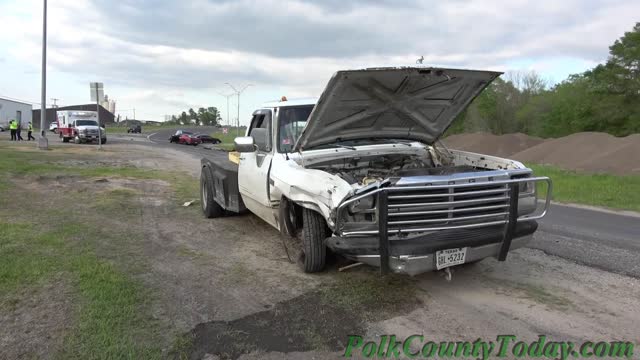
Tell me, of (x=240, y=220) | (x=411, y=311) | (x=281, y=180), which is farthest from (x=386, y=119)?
(x=240, y=220)

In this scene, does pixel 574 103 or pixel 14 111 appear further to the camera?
pixel 14 111

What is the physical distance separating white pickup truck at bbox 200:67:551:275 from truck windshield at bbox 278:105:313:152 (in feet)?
0.04

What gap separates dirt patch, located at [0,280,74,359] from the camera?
3.68 meters

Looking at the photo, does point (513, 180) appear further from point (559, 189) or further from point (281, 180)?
point (559, 189)

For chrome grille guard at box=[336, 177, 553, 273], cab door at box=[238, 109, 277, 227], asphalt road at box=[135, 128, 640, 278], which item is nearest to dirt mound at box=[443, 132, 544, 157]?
asphalt road at box=[135, 128, 640, 278]

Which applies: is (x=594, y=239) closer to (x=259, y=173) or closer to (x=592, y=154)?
(x=259, y=173)

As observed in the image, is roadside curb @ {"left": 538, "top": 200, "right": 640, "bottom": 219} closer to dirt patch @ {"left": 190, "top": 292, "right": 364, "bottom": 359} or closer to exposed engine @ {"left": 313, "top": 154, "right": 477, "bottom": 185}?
exposed engine @ {"left": 313, "top": 154, "right": 477, "bottom": 185}

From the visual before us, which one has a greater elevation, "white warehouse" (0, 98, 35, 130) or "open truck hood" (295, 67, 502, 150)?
"white warehouse" (0, 98, 35, 130)

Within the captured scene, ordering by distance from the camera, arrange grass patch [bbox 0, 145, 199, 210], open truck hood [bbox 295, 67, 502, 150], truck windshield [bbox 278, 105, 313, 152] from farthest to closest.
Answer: grass patch [bbox 0, 145, 199, 210] → truck windshield [bbox 278, 105, 313, 152] → open truck hood [bbox 295, 67, 502, 150]

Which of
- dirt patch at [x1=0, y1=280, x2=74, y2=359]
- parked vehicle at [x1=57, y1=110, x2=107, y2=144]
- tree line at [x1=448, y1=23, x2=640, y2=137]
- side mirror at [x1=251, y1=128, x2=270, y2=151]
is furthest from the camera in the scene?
tree line at [x1=448, y1=23, x2=640, y2=137]

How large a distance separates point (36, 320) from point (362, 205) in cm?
279

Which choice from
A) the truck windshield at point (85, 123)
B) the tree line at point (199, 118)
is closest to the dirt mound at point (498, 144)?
the truck windshield at point (85, 123)

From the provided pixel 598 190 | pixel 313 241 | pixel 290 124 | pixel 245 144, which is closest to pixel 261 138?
pixel 245 144

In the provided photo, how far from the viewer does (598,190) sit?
14.7 meters
